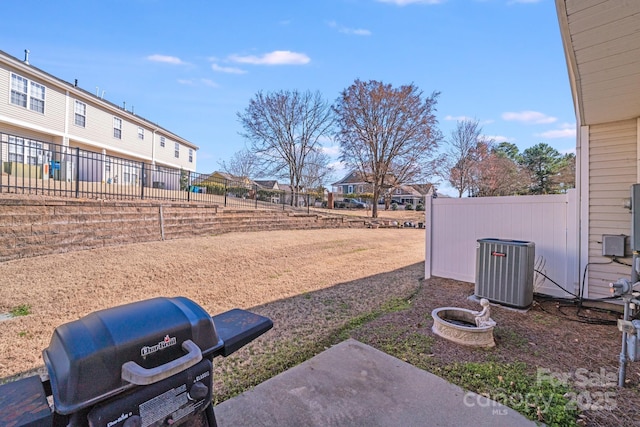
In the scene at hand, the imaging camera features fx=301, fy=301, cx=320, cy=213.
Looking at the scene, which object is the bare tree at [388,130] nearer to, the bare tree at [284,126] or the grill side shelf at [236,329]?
the bare tree at [284,126]

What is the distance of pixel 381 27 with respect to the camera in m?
8.05

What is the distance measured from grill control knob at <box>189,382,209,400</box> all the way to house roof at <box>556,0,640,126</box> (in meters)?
2.74

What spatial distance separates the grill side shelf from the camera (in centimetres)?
117

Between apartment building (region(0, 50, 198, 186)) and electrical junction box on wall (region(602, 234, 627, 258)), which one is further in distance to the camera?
apartment building (region(0, 50, 198, 186))

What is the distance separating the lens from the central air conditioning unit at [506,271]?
369 cm

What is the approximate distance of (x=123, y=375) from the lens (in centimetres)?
81

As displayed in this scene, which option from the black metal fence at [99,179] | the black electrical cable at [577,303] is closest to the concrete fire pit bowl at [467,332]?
the black electrical cable at [577,303]

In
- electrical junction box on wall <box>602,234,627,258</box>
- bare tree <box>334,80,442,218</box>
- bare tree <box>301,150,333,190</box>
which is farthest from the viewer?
bare tree <box>301,150,333,190</box>

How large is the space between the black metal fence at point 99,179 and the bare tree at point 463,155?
10.4 meters

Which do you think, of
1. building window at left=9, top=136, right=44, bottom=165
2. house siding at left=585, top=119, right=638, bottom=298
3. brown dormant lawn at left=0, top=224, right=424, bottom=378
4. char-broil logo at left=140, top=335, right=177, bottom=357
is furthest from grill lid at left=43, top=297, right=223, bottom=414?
building window at left=9, top=136, right=44, bottom=165

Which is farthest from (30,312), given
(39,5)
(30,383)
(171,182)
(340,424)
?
(171,182)

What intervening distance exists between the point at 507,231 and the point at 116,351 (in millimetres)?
4940

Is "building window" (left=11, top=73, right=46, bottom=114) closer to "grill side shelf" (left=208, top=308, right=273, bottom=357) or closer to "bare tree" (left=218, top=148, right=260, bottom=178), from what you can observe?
"bare tree" (left=218, top=148, right=260, bottom=178)

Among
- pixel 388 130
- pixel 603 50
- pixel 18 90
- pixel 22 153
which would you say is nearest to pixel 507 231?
pixel 603 50
